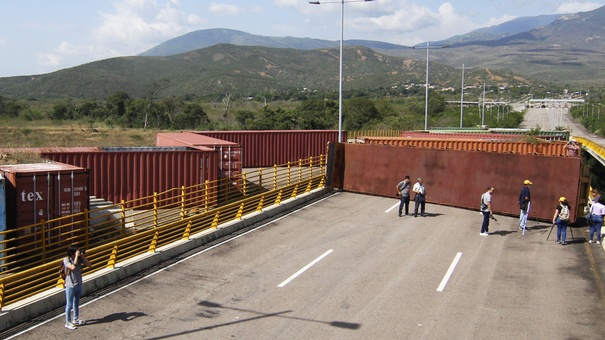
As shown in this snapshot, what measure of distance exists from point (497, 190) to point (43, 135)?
4267 centimetres

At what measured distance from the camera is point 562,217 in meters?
17.2

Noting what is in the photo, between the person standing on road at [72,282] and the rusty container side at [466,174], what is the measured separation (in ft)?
50.4

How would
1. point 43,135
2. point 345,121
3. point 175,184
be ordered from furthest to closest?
point 345,121
point 43,135
point 175,184

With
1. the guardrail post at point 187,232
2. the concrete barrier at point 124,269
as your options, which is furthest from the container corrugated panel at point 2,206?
the guardrail post at point 187,232

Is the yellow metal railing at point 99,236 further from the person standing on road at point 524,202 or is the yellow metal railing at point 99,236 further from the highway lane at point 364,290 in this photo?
the person standing on road at point 524,202

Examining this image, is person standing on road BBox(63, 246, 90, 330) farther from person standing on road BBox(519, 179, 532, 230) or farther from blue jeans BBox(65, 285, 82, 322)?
person standing on road BBox(519, 179, 532, 230)

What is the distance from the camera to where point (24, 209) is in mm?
15719

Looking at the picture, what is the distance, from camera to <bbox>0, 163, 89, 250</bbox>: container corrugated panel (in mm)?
15531

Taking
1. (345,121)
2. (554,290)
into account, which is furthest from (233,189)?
(345,121)

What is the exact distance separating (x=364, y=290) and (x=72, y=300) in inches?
233

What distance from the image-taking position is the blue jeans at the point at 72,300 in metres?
10.5

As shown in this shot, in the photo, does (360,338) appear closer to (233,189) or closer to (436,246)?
(436,246)

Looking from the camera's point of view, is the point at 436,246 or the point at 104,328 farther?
the point at 436,246

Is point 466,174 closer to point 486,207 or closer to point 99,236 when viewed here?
point 486,207
